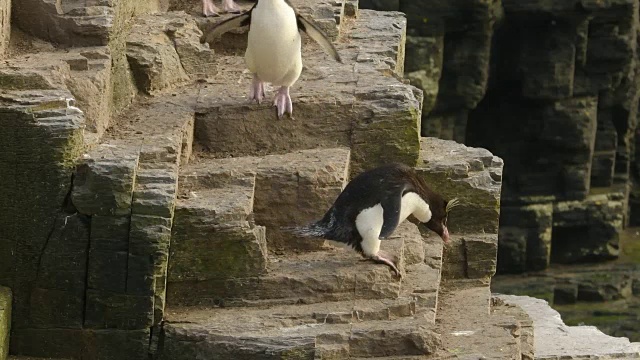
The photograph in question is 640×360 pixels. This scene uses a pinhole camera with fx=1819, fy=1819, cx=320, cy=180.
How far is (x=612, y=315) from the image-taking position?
870 inches

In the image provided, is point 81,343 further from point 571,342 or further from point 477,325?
point 571,342

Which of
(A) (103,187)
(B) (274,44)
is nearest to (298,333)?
(A) (103,187)

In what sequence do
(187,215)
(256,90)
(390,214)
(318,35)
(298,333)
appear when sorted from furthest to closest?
(318,35)
(256,90)
(390,214)
(187,215)
(298,333)

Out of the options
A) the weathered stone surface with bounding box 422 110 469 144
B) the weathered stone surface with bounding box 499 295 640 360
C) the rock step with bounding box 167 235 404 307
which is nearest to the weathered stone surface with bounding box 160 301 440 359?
the rock step with bounding box 167 235 404 307

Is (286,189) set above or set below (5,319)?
above

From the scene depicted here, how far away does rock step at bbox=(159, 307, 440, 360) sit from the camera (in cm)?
957

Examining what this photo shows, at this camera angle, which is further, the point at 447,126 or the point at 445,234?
the point at 447,126

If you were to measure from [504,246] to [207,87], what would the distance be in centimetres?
1247

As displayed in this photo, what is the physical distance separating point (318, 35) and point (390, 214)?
1866 mm

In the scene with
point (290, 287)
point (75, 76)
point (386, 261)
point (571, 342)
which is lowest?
point (571, 342)

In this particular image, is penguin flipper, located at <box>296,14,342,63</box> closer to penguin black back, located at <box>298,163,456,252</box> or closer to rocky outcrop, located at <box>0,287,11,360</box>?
penguin black back, located at <box>298,163,456,252</box>

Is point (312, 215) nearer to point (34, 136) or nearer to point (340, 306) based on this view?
point (340, 306)

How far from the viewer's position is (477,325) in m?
10.6

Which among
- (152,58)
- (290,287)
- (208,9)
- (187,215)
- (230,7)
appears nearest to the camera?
(187,215)
